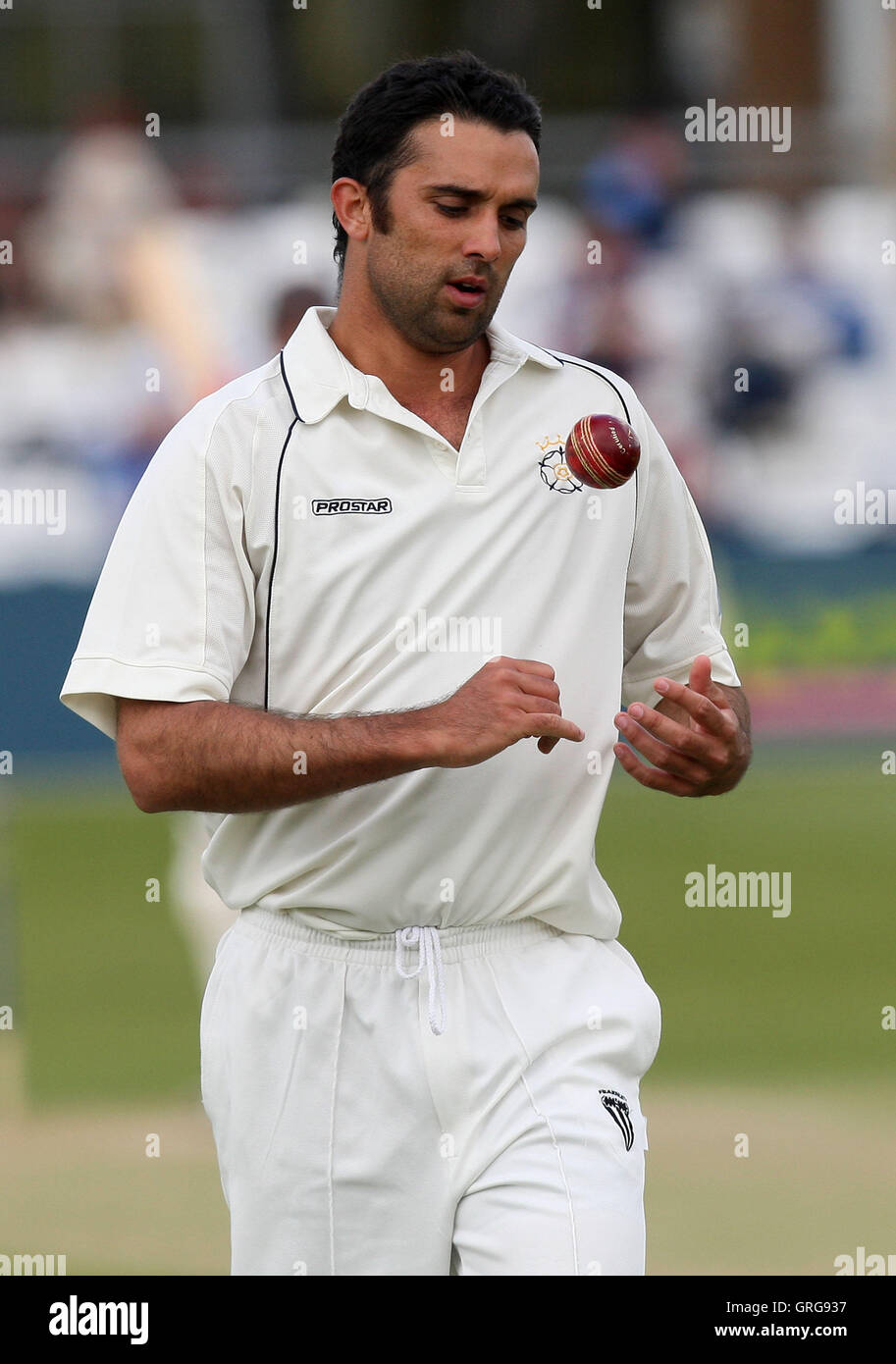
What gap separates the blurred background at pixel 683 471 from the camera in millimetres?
8227

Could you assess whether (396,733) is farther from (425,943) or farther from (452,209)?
(452,209)

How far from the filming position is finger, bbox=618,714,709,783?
3.67 metres

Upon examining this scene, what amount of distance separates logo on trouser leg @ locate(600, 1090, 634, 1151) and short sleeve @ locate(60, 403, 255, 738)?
1.00 meters

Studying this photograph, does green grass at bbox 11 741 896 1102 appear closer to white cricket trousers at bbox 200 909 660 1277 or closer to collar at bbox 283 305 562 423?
white cricket trousers at bbox 200 909 660 1277

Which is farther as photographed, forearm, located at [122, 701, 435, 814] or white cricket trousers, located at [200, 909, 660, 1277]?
white cricket trousers, located at [200, 909, 660, 1277]

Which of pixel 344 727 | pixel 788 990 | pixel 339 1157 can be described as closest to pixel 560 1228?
pixel 339 1157

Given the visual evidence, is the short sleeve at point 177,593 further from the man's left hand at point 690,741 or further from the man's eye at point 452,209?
the man's left hand at point 690,741

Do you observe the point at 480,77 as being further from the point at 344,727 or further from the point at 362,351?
the point at 344,727

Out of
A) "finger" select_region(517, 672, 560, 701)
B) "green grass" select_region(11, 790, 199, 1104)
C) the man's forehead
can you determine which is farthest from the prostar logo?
"green grass" select_region(11, 790, 199, 1104)

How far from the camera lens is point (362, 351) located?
3.94 meters

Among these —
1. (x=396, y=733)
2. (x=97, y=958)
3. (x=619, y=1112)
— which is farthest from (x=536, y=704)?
(x=97, y=958)

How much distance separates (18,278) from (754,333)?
5.13 meters

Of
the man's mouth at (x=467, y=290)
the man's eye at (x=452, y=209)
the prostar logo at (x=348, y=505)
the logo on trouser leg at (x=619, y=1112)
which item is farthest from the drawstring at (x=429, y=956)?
the man's eye at (x=452, y=209)

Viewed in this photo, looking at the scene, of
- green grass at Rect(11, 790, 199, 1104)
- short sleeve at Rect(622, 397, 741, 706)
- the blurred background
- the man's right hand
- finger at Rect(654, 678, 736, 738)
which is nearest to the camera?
the man's right hand
